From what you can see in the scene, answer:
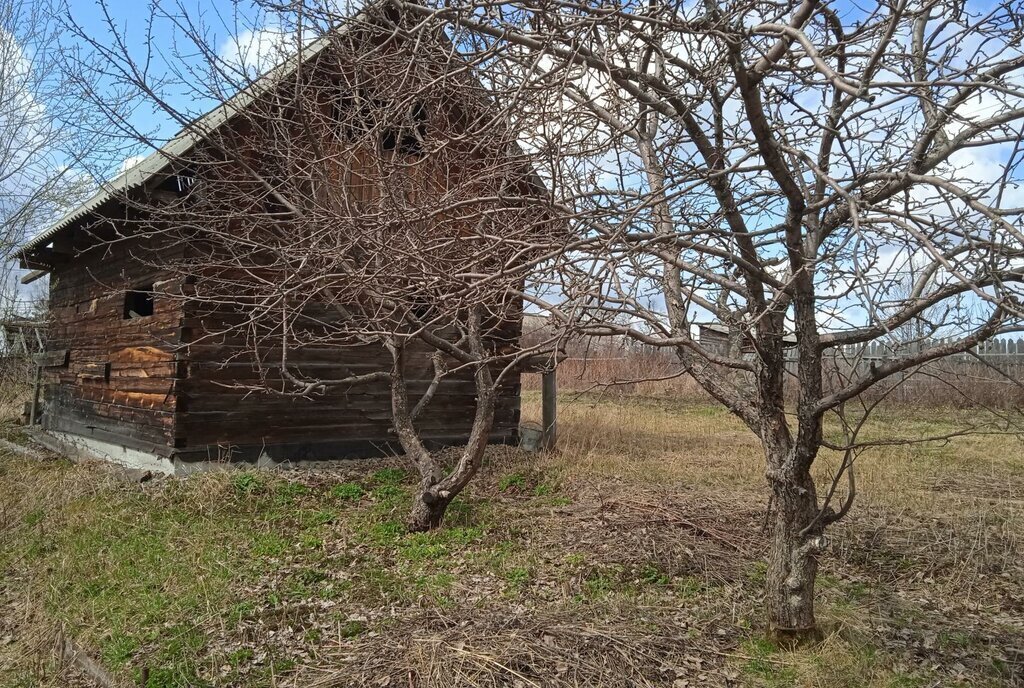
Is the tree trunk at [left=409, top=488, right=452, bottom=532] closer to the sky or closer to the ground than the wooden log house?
closer to the ground

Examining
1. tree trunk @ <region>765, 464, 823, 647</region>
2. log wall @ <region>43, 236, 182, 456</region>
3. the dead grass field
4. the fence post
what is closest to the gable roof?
log wall @ <region>43, 236, 182, 456</region>

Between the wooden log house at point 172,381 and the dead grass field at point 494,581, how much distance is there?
29.3 inches

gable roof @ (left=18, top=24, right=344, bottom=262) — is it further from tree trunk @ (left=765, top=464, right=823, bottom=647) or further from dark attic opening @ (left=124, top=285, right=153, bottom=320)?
tree trunk @ (left=765, top=464, right=823, bottom=647)

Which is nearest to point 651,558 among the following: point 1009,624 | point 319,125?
point 1009,624

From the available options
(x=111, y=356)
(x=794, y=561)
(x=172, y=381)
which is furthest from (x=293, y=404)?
(x=794, y=561)

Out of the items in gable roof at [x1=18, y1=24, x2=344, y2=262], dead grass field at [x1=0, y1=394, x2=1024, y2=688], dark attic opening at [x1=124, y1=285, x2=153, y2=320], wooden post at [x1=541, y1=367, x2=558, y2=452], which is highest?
gable roof at [x1=18, y1=24, x2=344, y2=262]

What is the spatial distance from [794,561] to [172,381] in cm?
679

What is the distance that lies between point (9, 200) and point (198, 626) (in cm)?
1570

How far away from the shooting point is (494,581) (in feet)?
17.1

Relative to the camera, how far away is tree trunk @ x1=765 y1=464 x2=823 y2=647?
3844mm

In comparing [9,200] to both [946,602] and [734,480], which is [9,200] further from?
[946,602]

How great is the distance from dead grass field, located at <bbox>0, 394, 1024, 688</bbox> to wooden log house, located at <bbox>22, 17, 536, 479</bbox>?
0.74 meters

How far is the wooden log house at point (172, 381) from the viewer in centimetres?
776

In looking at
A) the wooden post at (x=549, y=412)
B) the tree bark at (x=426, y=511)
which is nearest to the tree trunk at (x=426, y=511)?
the tree bark at (x=426, y=511)
